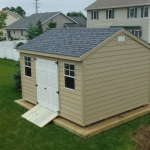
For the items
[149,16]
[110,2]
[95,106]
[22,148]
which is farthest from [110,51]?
[110,2]

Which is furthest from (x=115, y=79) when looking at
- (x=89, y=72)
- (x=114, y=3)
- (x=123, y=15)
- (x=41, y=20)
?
(x=41, y=20)

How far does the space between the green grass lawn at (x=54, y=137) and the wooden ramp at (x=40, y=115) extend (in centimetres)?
20

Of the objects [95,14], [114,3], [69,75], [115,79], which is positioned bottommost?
[115,79]

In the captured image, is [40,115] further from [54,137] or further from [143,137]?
[143,137]

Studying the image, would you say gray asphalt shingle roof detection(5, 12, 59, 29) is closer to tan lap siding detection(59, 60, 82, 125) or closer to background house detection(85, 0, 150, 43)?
background house detection(85, 0, 150, 43)

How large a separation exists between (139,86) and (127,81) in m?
0.84

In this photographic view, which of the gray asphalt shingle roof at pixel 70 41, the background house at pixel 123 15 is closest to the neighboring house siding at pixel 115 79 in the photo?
the gray asphalt shingle roof at pixel 70 41

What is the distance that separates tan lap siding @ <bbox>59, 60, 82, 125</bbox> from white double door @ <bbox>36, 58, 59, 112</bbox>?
12.3 inches

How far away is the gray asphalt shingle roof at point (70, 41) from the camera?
8.50m

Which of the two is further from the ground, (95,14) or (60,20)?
(95,14)

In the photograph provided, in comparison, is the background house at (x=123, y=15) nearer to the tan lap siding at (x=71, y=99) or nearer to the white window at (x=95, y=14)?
the white window at (x=95, y=14)

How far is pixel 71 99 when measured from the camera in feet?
28.8

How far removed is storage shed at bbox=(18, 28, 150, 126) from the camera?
8.38 meters

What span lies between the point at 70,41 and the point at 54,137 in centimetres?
368
